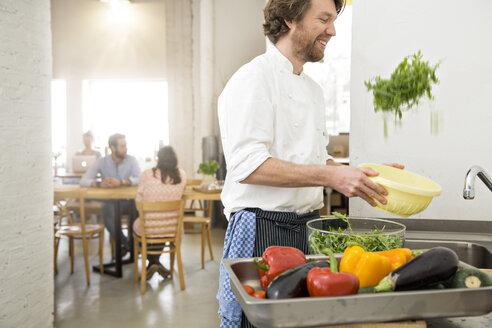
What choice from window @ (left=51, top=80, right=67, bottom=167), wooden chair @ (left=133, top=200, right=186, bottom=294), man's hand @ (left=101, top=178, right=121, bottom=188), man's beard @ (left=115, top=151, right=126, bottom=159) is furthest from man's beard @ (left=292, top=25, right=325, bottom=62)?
window @ (left=51, top=80, right=67, bottom=167)

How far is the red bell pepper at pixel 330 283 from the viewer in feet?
2.78

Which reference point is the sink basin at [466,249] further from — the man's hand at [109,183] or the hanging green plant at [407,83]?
the man's hand at [109,183]

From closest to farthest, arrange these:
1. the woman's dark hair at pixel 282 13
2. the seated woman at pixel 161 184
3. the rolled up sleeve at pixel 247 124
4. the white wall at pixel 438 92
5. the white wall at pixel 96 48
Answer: the rolled up sleeve at pixel 247 124 → the woman's dark hair at pixel 282 13 → the white wall at pixel 438 92 → the seated woman at pixel 161 184 → the white wall at pixel 96 48

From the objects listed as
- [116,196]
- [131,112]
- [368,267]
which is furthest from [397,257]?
[131,112]

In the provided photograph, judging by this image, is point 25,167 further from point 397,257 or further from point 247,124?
point 397,257

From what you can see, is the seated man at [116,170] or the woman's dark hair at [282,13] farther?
the seated man at [116,170]

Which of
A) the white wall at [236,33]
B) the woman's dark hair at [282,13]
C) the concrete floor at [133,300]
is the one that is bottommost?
the concrete floor at [133,300]

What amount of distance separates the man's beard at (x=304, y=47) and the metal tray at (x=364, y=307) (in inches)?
41.1

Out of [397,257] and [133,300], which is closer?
[397,257]

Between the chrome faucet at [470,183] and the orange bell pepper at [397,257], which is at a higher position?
the chrome faucet at [470,183]

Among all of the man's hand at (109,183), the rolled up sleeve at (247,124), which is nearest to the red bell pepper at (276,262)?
the rolled up sleeve at (247,124)

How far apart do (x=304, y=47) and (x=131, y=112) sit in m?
7.86

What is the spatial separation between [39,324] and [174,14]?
20.0 ft

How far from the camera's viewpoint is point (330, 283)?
0.85 m
